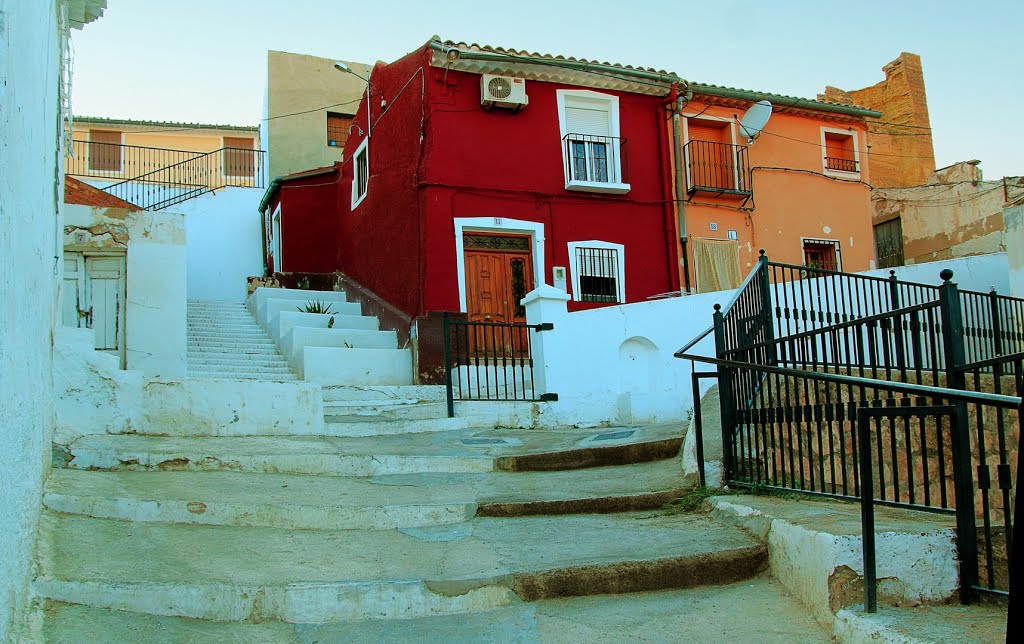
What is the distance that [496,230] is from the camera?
48.0 feet

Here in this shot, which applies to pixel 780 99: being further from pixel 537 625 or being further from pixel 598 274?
pixel 537 625

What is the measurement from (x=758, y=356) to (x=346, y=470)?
341cm

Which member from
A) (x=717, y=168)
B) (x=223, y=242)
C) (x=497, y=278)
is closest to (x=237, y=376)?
(x=497, y=278)

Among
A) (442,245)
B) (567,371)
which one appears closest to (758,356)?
(567,371)

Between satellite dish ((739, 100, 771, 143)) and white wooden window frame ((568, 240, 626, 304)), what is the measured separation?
13.4 ft

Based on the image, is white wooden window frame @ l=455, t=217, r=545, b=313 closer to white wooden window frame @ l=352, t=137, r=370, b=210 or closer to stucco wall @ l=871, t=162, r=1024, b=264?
white wooden window frame @ l=352, t=137, r=370, b=210

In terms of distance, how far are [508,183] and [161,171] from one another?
42.1 feet

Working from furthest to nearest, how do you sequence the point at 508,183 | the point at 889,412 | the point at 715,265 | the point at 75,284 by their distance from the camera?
the point at 715,265, the point at 508,183, the point at 75,284, the point at 889,412

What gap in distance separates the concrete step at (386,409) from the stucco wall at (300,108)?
1284cm

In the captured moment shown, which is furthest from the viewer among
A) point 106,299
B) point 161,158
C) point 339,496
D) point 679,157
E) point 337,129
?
point 161,158

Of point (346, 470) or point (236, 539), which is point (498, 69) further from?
point (236, 539)

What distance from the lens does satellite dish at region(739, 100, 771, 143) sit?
17062 millimetres

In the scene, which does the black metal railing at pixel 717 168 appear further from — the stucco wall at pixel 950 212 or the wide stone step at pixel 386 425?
the wide stone step at pixel 386 425

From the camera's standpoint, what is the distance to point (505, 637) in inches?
152
